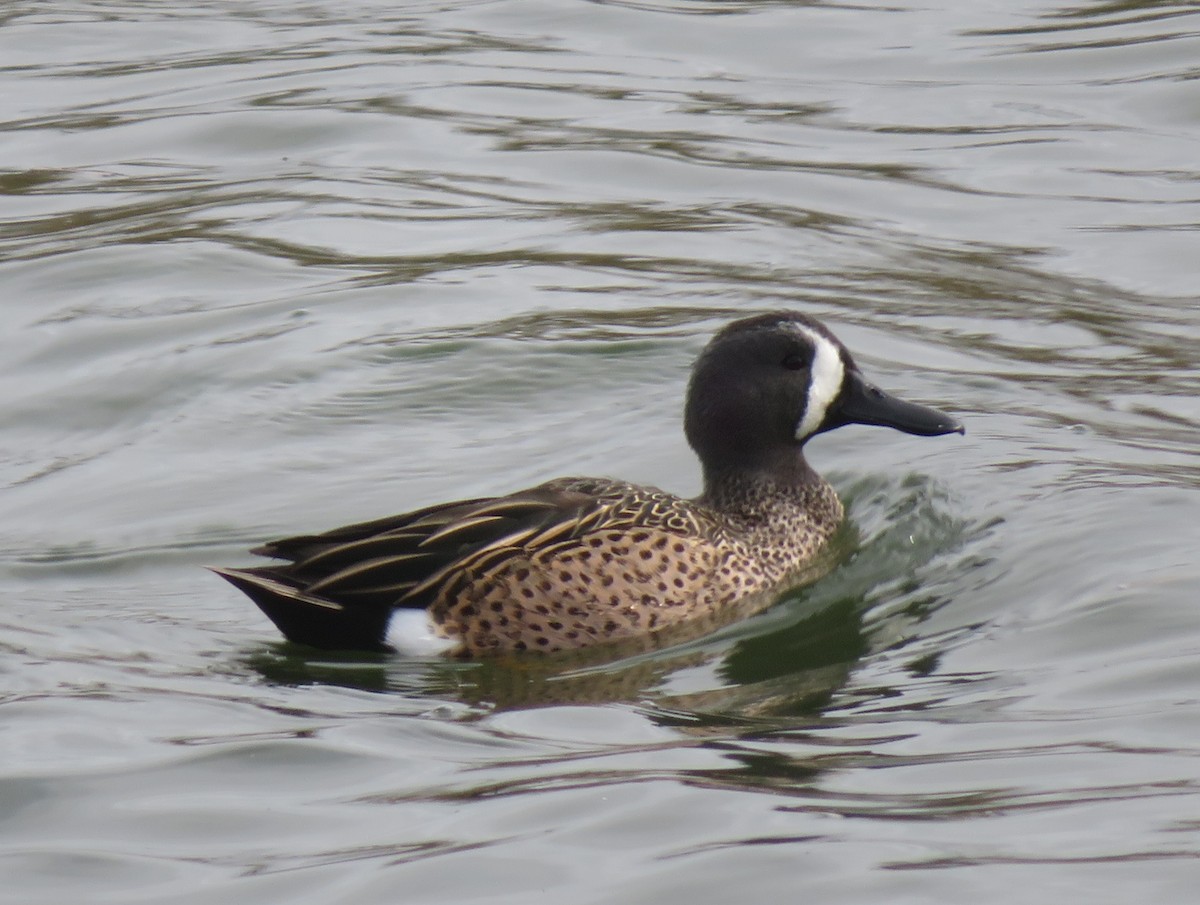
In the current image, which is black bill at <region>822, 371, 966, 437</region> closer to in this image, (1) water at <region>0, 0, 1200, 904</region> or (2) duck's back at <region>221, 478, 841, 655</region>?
(1) water at <region>0, 0, 1200, 904</region>

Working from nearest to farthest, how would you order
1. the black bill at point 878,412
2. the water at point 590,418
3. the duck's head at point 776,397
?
the water at point 590,418, the duck's head at point 776,397, the black bill at point 878,412

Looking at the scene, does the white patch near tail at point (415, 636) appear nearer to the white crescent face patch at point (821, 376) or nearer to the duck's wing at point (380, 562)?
the duck's wing at point (380, 562)

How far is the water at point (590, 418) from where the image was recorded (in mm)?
5020

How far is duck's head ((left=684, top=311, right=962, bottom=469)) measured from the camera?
292 inches

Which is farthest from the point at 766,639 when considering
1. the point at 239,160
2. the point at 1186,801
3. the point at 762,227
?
the point at 239,160

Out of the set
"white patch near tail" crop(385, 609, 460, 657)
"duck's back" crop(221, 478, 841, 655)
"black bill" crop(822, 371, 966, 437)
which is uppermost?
"black bill" crop(822, 371, 966, 437)

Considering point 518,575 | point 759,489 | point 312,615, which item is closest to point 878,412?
point 759,489

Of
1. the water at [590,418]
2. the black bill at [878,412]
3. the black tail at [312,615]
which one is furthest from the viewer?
the black bill at [878,412]

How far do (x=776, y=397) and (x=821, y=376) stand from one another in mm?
171

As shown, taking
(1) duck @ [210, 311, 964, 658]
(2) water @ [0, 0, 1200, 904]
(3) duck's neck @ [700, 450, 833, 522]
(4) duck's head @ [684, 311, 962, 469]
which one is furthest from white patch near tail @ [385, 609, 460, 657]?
(4) duck's head @ [684, 311, 962, 469]

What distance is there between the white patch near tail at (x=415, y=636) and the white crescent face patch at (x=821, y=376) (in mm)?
1662

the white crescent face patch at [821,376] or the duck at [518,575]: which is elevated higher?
the white crescent face patch at [821,376]

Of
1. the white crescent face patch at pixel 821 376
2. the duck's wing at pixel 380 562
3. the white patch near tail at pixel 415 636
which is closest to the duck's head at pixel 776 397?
the white crescent face patch at pixel 821 376

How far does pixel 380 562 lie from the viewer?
664 centimetres
